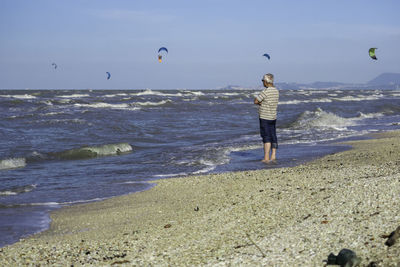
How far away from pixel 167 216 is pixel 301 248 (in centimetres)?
227

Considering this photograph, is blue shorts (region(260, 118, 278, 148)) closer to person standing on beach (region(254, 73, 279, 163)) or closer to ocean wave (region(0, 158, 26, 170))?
person standing on beach (region(254, 73, 279, 163))

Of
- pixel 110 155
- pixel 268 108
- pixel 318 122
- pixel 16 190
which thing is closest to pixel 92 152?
pixel 110 155

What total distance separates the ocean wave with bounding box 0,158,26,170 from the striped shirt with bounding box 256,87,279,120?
5363mm

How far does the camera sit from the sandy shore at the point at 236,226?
11.6ft

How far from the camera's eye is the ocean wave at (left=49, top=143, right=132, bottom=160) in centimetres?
1217

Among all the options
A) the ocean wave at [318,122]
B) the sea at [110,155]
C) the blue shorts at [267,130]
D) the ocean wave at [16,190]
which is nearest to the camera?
the sea at [110,155]

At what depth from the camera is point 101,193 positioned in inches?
295

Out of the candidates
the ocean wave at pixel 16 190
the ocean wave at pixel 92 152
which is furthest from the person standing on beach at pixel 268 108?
the ocean wave at pixel 92 152

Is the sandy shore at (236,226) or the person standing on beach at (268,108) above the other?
the person standing on beach at (268,108)

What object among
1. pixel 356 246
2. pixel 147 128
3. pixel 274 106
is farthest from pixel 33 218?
pixel 147 128

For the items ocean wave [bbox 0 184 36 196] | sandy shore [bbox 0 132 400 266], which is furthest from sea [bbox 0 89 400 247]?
sandy shore [bbox 0 132 400 266]

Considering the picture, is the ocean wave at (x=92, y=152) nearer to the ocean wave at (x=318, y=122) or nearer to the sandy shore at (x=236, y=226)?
the sandy shore at (x=236, y=226)

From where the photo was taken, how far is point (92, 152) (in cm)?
1247

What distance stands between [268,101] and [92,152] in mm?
5226
